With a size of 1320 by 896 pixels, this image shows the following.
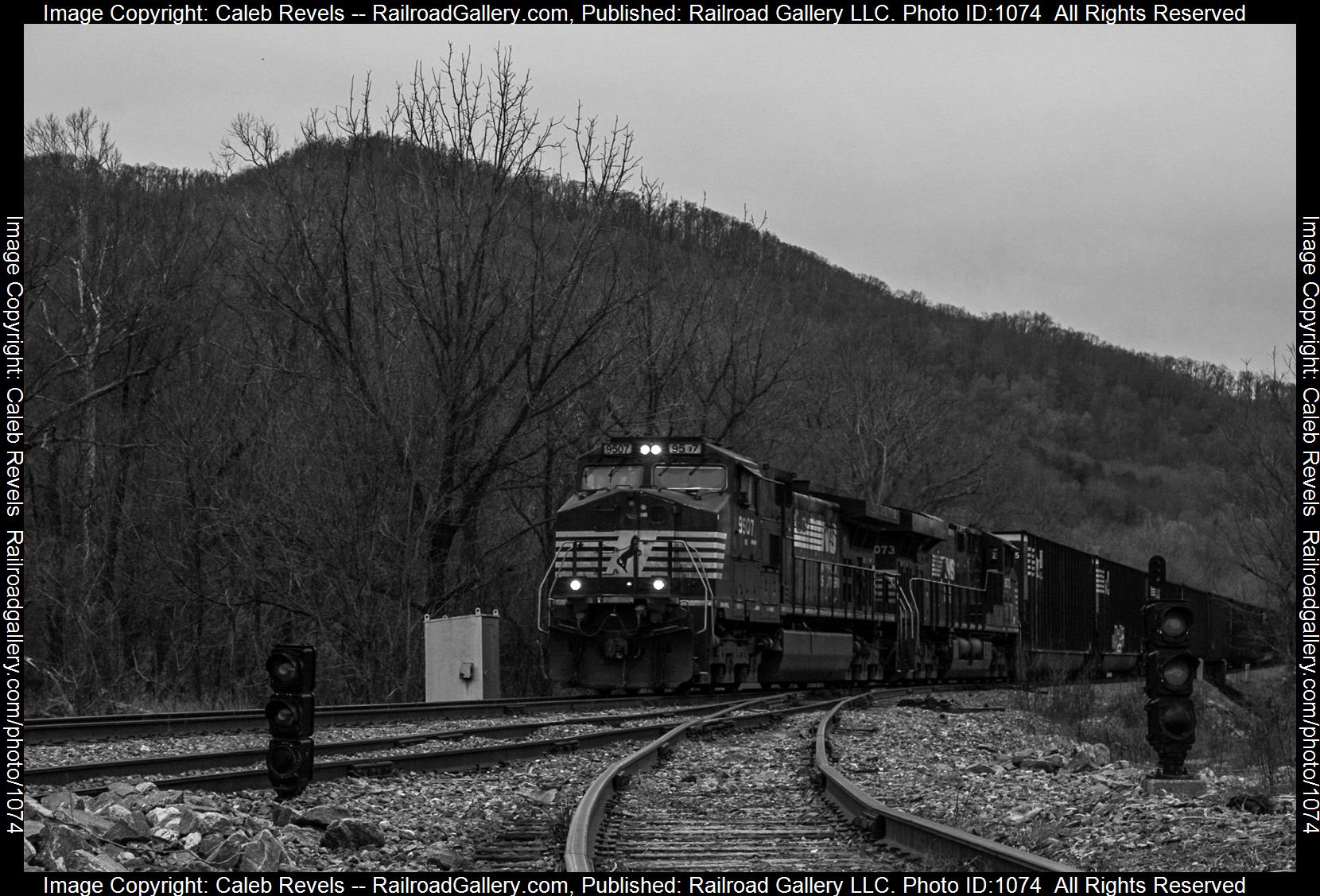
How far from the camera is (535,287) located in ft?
83.6

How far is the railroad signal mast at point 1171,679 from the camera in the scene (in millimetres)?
8406

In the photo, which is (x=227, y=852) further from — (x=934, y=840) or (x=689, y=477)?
(x=689, y=477)

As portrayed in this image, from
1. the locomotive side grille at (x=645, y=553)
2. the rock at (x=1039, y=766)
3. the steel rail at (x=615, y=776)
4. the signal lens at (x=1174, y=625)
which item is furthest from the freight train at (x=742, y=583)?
the signal lens at (x=1174, y=625)

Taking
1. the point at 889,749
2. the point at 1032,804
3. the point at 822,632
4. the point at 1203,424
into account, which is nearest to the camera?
the point at 1032,804

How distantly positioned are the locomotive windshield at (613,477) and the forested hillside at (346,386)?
5.45 metres

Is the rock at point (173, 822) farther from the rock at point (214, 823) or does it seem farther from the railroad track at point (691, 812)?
the railroad track at point (691, 812)

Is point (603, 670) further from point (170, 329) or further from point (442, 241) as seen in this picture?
point (170, 329)

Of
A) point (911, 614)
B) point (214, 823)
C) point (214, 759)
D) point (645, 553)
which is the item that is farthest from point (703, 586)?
point (214, 823)

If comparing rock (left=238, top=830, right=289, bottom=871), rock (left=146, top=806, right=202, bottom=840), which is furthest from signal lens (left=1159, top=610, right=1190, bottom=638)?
rock (left=146, top=806, right=202, bottom=840)

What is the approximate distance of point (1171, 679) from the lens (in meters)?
8.45

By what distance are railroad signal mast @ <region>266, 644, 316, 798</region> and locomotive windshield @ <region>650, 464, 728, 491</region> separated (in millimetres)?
10561

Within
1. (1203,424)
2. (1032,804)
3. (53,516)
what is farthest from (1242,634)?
(1203,424)
